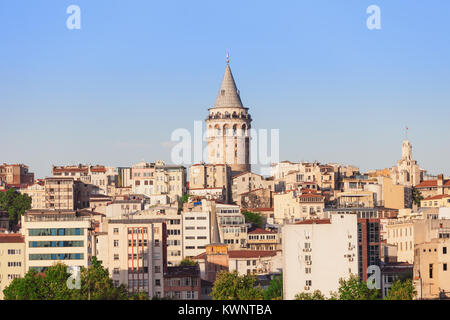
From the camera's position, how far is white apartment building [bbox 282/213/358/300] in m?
98.4

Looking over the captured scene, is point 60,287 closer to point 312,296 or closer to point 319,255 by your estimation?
point 312,296

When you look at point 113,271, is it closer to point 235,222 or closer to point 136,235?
point 136,235

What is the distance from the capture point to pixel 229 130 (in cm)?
18400

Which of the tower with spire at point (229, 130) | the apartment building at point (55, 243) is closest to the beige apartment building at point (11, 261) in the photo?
the apartment building at point (55, 243)

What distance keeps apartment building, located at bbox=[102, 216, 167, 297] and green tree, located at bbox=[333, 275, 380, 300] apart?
46.4ft

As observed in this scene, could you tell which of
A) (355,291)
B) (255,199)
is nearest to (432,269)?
(355,291)

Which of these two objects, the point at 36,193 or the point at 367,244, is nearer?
the point at 367,244

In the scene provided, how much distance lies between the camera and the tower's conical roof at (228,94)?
185750 mm

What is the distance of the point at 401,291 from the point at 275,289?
36.2ft

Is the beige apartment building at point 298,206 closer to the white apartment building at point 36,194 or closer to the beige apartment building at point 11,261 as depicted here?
the white apartment building at point 36,194

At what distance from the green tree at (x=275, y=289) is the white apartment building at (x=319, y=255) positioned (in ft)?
3.21
